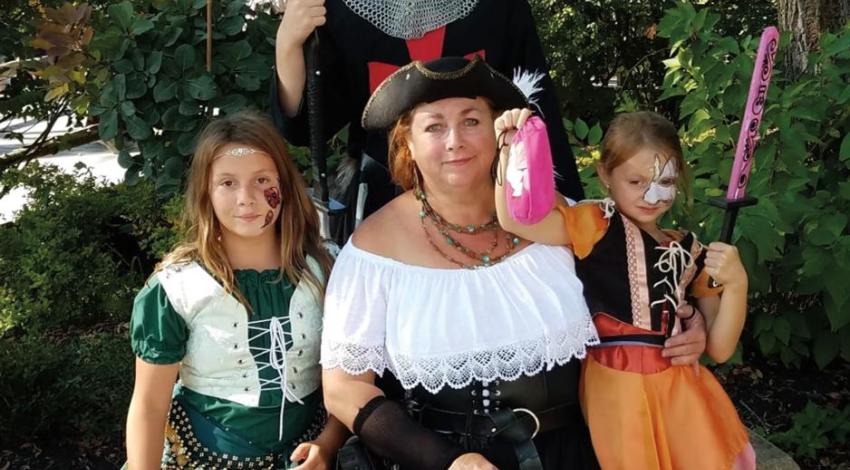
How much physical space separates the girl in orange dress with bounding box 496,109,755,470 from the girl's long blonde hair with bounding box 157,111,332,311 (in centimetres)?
49

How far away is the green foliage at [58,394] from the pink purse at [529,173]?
89.8 inches

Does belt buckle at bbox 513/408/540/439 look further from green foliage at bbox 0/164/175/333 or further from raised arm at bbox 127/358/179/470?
green foliage at bbox 0/164/175/333

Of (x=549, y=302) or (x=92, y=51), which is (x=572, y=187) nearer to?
(x=549, y=302)

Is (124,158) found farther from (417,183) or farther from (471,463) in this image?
(471,463)

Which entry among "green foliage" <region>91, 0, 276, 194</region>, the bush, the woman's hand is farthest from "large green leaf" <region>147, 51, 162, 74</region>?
the woman's hand

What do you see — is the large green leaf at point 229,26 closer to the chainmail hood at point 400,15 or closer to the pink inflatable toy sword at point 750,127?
the chainmail hood at point 400,15

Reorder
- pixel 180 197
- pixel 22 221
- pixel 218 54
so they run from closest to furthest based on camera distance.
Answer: pixel 218 54
pixel 180 197
pixel 22 221

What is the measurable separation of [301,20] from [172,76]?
109 centimetres

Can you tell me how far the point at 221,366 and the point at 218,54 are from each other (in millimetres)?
1464

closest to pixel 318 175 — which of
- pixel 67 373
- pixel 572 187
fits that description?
pixel 572 187

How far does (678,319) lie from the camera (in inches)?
76.9

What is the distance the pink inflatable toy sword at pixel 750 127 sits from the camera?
5.76 ft

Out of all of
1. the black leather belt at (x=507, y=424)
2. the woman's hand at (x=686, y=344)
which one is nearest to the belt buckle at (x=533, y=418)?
the black leather belt at (x=507, y=424)

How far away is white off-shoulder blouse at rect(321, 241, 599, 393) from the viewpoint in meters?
1.84
